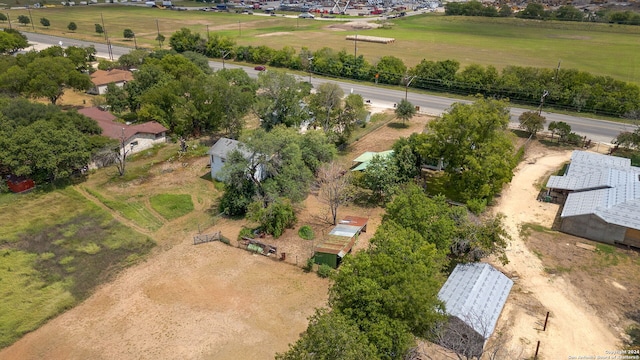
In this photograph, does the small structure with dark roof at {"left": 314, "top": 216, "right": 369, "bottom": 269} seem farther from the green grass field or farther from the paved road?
the paved road

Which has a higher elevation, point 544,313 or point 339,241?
point 339,241

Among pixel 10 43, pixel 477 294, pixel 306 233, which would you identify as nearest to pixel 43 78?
pixel 10 43

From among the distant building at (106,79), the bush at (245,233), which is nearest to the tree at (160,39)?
the distant building at (106,79)

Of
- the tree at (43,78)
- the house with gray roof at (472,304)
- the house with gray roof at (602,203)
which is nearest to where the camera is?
the house with gray roof at (472,304)

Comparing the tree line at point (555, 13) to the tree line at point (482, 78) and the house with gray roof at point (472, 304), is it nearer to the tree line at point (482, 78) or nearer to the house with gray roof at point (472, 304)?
the tree line at point (482, 78)

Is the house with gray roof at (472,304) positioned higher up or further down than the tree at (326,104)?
further down

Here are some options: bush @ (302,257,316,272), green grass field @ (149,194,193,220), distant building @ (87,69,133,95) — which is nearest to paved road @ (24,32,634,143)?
distant building @ (87,69,133,95)

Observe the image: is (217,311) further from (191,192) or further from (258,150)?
(191,192)

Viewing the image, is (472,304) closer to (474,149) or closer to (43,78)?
(474,149)
